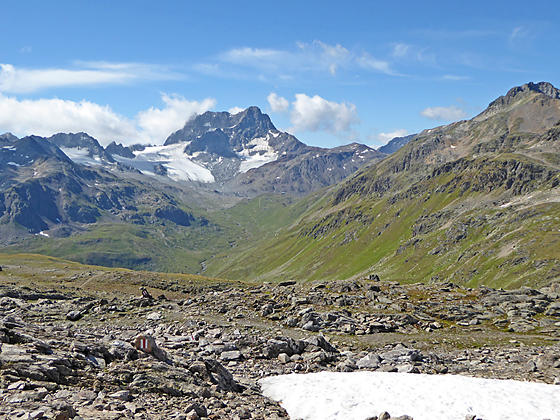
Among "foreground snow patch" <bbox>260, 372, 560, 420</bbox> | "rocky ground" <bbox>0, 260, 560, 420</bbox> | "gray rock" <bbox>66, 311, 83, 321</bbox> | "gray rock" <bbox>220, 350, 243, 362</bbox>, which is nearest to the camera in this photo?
"rocky ground" <bbox>0, 260, 560, 420</bbox>

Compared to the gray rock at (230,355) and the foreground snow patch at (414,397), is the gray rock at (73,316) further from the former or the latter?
the foreground snow patch at (414,397)

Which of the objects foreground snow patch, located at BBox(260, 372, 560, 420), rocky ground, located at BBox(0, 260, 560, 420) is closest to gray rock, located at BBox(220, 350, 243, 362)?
rocky ground, located at BBox(0, 260, 560, 420)

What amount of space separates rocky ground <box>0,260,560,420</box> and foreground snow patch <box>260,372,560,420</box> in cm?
188

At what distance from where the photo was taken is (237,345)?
37.3 meters

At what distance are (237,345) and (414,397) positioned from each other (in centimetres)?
1800

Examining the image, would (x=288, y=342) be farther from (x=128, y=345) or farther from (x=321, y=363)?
(x=128, y=345)

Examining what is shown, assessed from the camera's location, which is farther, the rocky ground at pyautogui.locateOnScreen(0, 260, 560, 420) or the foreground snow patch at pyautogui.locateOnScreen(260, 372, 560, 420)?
the foreground snow patch at pyautogui.locateOnScreen(260, 372, 560, 420)

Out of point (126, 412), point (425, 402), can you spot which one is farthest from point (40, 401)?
point (425, 402)

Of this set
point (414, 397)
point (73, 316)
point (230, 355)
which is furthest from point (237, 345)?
point (73, 316)

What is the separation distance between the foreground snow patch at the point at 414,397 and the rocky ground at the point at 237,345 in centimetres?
188

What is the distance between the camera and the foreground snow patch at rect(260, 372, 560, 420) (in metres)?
21.8

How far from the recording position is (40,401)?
1722cm

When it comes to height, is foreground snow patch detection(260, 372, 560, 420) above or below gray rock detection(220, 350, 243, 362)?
above

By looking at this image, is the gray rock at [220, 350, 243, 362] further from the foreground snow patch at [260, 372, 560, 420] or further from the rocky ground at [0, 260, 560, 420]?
the foreground snow patch at [260, 372, 560, 420]
